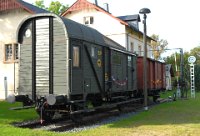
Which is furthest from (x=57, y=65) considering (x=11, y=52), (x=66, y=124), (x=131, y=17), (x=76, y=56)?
(x=131, y=17)

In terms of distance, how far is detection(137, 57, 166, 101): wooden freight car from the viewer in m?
22.8

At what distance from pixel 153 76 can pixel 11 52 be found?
40.0ft

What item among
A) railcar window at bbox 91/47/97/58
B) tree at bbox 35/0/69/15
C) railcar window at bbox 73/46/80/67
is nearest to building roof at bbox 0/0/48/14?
railcar window at bbox 91/47/97/58

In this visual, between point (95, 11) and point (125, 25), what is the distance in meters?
4.08

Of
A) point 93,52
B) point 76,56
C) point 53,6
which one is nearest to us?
point 76,56

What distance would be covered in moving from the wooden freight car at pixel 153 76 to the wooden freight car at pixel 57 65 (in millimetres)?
8169

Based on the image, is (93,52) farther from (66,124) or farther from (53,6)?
(53,6)

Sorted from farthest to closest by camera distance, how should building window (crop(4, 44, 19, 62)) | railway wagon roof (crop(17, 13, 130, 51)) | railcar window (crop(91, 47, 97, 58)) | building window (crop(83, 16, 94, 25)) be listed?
building window (crop(83, 16, 94, 25))
building window (crop(4, 44, 19, 62))
railcar window (crop(91, 47, 97, 58))
railway wagon roof (crop(17, 13, 130, 51))

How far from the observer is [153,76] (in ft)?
82.6

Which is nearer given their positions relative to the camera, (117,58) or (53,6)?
(117,58)

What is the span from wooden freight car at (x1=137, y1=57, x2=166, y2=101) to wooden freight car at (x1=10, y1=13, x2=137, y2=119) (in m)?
8.17

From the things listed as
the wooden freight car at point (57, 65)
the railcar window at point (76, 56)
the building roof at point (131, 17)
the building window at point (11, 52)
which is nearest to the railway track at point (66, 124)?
the wooden freight car at point (57, 65)

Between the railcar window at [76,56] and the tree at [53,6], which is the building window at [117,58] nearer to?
the railcar window at [76,56]

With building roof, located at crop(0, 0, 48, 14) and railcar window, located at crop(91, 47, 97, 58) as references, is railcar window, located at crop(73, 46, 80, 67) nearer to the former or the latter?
railcar window, located at crop(91, 47, 97, 58)
